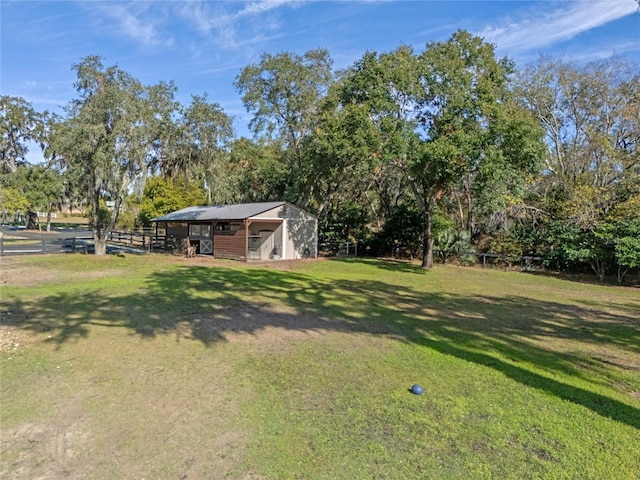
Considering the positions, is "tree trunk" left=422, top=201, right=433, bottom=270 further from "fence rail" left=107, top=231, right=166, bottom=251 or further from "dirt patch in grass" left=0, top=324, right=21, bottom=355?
"fence rail" left=107, top=231, right=166, bottom=251

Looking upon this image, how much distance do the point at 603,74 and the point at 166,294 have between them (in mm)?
21129

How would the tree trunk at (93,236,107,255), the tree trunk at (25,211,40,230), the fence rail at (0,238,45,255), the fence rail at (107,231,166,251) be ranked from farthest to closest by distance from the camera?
the tree trunk at (25,211,40,230)
the fence rail at (107,231,166,251)
the fence rail at (0,238,45,255)
the tree trunk at (93,236,107,255)

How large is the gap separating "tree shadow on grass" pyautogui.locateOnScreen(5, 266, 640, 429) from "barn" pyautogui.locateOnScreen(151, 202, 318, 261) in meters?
8.19

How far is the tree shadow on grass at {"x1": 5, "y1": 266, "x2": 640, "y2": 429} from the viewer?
556 centimetres

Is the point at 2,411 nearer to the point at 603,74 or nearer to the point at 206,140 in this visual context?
the point at 206,140

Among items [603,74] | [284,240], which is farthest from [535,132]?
[284,240]

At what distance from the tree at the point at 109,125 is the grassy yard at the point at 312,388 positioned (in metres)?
7.78

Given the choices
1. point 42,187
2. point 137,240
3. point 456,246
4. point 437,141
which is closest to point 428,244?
point 456,246

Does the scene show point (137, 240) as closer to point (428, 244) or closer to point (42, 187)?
point (42, 187)

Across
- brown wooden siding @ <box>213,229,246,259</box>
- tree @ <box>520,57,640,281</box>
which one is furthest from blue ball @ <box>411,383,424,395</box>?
brown wooden siding @ <box>213,229,246,259</box>

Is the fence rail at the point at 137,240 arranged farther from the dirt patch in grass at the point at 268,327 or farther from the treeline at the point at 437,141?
the dirt patch in grass at the point at 268,327

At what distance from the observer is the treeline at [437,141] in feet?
48.4

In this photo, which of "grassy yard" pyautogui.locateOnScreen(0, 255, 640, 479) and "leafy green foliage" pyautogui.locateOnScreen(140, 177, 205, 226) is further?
"leafy green foliage" pyautogui.locateOnScreen(140, 177, 205, 226)

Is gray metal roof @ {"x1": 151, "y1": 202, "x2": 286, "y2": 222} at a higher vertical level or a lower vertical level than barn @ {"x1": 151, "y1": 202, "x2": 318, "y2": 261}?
higher
